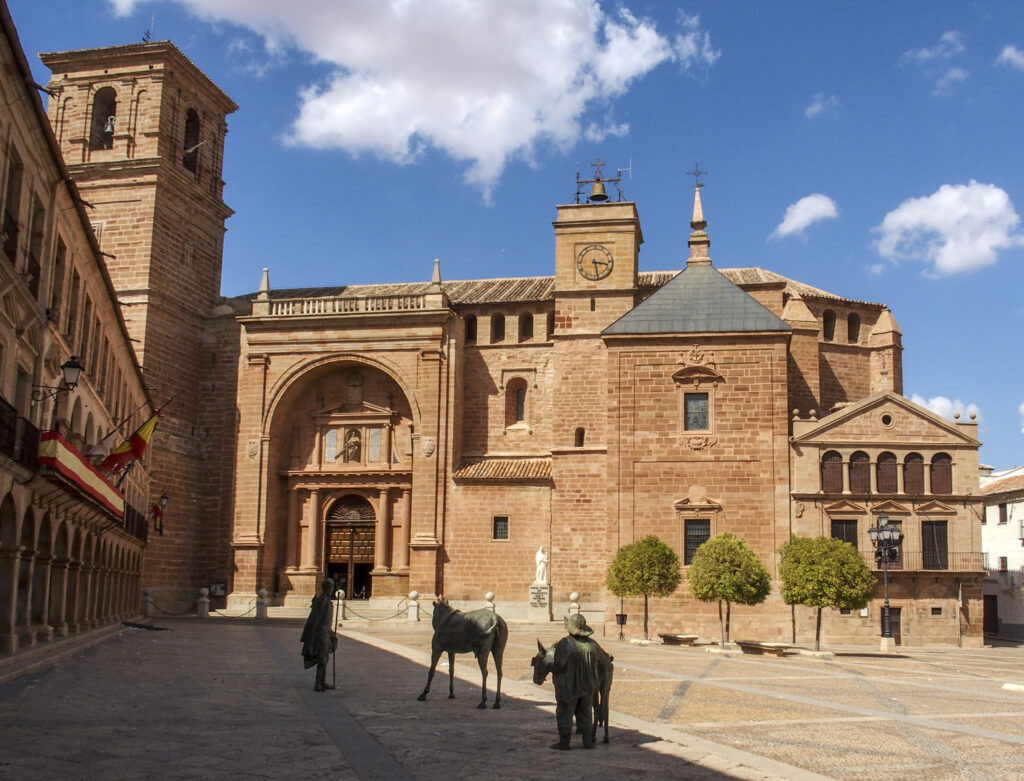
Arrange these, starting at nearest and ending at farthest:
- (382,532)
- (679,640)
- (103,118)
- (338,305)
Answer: (679,640), (382,532), (338,305), (103,118)

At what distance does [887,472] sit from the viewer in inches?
1366

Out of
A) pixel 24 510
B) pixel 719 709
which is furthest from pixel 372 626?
pixel 719 709

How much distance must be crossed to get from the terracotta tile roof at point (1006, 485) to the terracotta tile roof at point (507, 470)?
19684 mm

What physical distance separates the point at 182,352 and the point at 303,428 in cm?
532

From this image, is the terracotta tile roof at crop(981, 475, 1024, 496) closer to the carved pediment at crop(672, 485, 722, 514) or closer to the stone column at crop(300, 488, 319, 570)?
the carved pediment at crop(672, 485, 722, 514)

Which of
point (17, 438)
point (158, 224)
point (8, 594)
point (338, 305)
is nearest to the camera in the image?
point (17, 438)

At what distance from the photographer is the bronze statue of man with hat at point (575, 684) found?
32.5 feet

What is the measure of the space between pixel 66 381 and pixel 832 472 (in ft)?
81.3

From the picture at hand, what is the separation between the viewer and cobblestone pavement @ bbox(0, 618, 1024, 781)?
9.01 metres

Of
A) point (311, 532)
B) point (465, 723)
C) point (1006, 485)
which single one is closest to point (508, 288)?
point (311, 532)

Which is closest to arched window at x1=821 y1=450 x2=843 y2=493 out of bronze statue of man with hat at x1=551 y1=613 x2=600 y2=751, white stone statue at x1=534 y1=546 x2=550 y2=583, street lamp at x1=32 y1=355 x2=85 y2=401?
white stone statue at x1=534 y1=546 x2=550 y2=583

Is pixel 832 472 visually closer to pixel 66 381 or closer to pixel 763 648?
pixel 763 648

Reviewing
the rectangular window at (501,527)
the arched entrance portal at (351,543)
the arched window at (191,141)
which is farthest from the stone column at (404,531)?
the arched window at (191,141)

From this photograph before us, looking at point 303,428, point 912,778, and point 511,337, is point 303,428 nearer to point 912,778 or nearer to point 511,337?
point 511,337
